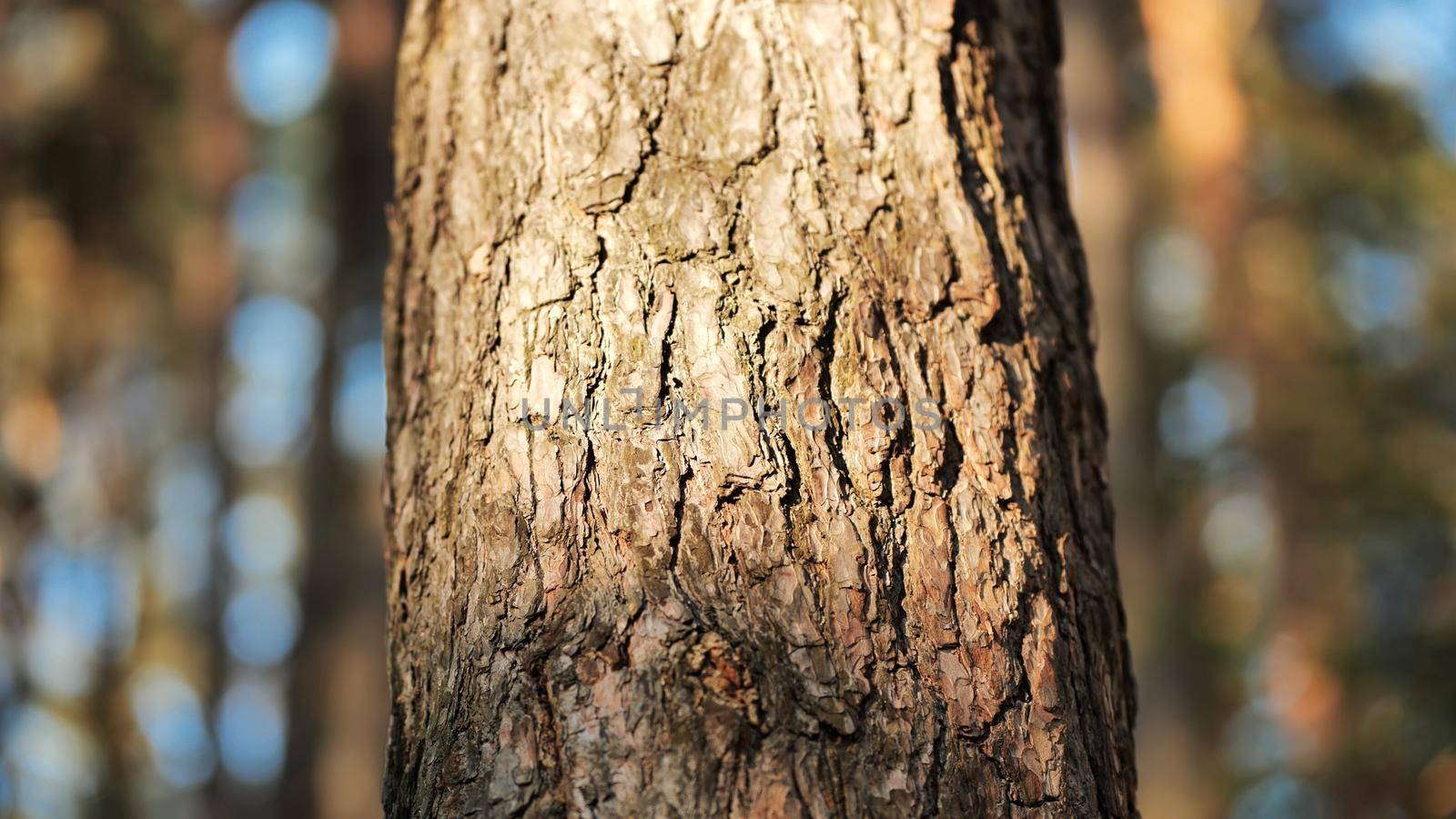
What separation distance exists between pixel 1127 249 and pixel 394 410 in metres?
5.08

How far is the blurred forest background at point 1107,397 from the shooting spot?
20.5 feet

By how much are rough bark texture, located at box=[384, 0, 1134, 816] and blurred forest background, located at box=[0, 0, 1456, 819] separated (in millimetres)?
4345

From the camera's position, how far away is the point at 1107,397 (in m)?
5.52

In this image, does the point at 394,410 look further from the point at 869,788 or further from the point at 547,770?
the point at 869,788

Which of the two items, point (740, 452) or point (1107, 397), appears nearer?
point (740, 452)

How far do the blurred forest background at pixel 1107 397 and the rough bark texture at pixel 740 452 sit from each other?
14.3ft

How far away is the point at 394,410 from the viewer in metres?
1.33

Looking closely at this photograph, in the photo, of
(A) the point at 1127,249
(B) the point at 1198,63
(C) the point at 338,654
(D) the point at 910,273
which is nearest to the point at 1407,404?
(B) the point at 1198,63

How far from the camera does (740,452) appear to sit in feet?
3.51

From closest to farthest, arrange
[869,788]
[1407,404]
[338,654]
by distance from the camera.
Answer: [869,788], [338,654], [1407,404]

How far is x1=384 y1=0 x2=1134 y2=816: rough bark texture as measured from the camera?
102cm

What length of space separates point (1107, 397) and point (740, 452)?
484 centimetres

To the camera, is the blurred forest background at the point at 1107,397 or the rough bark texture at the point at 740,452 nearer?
the rough bark texture at the point at 740,452

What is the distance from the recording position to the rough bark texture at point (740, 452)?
102cm
